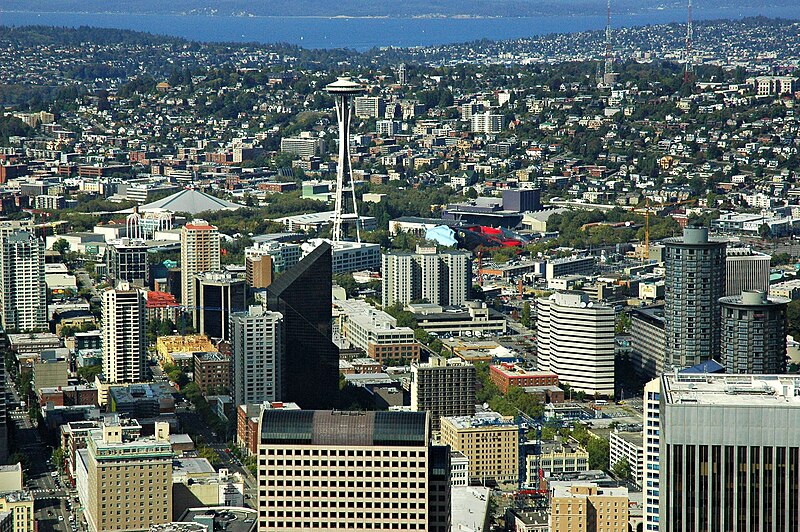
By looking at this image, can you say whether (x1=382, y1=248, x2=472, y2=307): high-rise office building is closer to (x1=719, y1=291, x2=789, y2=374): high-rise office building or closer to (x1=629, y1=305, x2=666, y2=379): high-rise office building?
(x1=629, y1=305, x2=666, y2=379): high-rise office building

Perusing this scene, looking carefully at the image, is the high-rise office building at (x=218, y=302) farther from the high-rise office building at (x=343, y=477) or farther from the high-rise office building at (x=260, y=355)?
the high-rise office building at (x=343, y=477)

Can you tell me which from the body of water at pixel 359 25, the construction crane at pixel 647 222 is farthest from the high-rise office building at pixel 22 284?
the body of water at pixel 359 25

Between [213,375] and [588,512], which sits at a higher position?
[213,375]

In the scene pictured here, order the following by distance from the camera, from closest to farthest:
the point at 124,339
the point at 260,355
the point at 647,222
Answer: the point at 260,355
the point at 124,339
the point at 647,222

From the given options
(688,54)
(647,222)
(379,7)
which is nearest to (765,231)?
(647,222)

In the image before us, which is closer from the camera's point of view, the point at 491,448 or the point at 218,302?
the point at 491,448

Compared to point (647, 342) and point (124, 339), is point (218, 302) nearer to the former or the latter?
point (124, 339)
